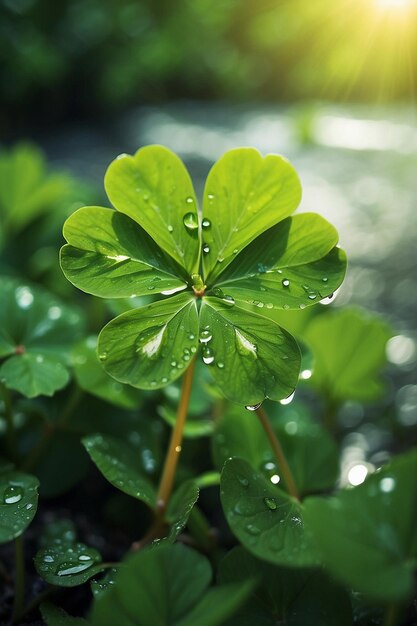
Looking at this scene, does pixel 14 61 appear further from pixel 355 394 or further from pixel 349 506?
pixel 349 506

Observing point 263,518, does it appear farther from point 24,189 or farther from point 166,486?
point 24,189

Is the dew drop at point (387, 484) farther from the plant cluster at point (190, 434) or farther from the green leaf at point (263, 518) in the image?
the green leaf at point (263, 518)

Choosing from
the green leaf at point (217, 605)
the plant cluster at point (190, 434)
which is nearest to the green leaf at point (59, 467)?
the plant cluster at point (190, 434)

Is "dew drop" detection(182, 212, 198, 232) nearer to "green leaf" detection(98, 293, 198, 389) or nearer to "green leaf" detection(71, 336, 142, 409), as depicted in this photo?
"green leaf" detection(98, 293, 198, 389)

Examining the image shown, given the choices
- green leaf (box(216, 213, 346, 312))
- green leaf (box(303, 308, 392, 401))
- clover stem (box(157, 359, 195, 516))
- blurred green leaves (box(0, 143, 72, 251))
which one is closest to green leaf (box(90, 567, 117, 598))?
clover stem (box(157, 359, 195, 516))

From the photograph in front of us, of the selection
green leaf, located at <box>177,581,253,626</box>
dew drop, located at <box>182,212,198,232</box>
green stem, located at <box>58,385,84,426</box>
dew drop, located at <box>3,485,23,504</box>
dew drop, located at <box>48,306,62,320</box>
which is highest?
dew drop, located at <box>182,212,198,232</box>

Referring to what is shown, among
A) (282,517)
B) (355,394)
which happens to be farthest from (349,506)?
(355,394)
